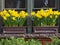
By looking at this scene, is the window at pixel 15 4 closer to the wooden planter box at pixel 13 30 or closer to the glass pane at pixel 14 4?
the glass pane at pixel 14 4

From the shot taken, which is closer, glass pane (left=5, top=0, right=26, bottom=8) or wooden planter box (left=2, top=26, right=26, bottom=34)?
wooden planter box (left=2, top=26, right=26, bottom=34)

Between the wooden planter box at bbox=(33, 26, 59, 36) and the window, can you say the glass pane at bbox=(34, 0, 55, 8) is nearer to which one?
the window

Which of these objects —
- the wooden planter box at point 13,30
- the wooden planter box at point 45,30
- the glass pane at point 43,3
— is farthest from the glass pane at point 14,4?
the wooden planter box at point 45,30

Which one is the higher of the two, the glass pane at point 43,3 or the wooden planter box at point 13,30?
the glass pane at point 43,3

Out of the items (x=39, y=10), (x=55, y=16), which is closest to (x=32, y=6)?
(x=39, y=10)

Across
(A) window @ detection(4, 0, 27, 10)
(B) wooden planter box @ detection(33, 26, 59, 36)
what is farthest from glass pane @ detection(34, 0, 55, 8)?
(B) wooden planter box @ detection(33, 26, 59, 36)

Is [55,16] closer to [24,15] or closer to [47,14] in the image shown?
[47,14]

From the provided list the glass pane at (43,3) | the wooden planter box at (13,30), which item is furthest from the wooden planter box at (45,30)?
the glass pane at (43,3)

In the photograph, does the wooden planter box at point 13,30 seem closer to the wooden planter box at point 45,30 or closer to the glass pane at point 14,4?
the wooden planter box at point 45,30

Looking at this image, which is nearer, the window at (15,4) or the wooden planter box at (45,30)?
the wooden planter box at (45,30)

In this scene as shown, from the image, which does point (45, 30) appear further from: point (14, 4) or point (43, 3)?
point (14, 4)

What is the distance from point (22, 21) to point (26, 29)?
0.93 ft

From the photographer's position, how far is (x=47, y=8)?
704cm

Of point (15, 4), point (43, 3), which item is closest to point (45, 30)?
point (43, 3)
